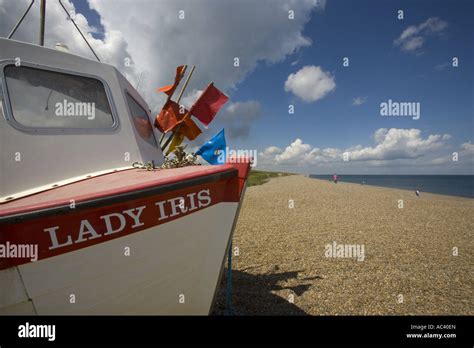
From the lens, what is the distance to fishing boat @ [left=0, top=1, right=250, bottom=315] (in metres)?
2.07

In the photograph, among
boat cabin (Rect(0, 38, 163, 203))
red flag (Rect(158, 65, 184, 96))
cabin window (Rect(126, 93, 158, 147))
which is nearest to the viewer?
boat cabin (Rect(0, 38, 163, 203))

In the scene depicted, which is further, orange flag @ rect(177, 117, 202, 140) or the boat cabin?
orange flag @ rect(177, 117, 202, 140)

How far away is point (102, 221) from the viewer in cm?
221

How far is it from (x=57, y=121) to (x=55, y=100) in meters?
0.28

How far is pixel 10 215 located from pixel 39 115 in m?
1.42

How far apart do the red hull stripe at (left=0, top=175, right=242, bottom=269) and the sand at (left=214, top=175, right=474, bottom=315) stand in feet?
8.95

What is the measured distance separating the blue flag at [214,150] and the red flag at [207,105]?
102 cm

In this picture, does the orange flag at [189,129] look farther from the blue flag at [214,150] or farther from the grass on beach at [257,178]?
the grass on beach at [257,178]

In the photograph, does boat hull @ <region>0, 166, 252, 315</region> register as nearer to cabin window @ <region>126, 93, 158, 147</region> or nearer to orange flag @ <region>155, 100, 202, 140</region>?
cabin window @ <region>126, 93, 158, 147</region>

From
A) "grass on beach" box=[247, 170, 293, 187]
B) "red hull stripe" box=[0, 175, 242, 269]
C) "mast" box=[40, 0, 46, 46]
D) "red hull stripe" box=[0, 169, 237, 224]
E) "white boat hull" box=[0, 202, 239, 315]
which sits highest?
"mast" box=[40, 0, 46, 46]

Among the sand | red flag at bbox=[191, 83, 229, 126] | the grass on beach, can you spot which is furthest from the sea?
red flag at bbox=[191, 83, 229, 126]
